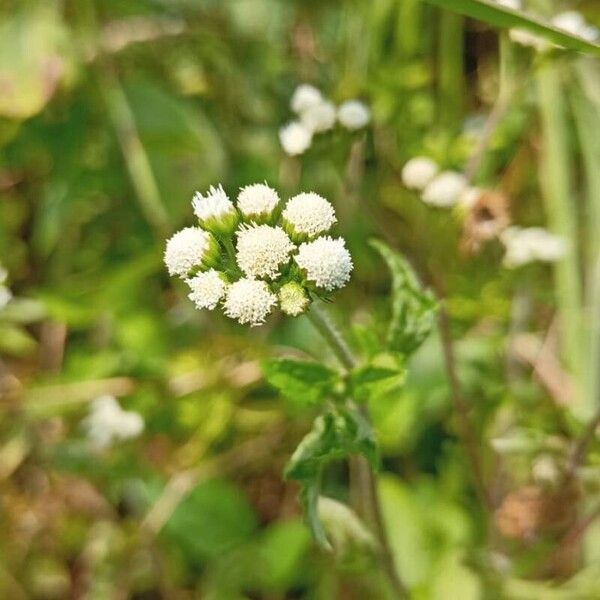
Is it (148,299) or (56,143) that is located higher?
(56,143)

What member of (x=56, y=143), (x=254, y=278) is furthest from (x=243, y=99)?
(x=254, y=278)

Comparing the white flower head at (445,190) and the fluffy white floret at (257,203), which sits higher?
the fluffy white floret at (257,203)

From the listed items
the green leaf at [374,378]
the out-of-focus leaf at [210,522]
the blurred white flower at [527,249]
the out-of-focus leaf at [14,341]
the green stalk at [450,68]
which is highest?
the green leaf at [374,378]

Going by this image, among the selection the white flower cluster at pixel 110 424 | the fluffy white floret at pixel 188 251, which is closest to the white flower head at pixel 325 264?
the fluffy white floret at pixel 188 251

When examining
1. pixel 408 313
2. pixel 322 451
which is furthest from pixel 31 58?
pixel 322 451

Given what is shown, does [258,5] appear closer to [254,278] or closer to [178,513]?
[178,513]

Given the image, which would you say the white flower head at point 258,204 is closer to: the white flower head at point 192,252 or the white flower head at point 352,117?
the white flower head at point 192,252
